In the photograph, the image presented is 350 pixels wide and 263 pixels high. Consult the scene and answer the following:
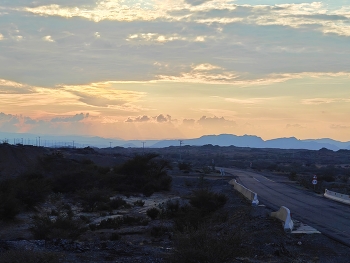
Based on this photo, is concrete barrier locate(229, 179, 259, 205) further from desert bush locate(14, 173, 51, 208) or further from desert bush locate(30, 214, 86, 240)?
desert bush locate(14, 173, 51, 208)

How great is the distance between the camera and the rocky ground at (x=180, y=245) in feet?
41.4

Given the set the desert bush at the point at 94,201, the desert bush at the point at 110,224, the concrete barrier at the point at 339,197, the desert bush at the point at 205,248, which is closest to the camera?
the desert bush at the point at 205,248

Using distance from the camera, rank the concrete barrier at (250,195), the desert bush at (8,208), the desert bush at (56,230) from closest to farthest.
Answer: the desert bush at (56,230)
the desert bush at (8,208)
the concrete barrier at (250,195)

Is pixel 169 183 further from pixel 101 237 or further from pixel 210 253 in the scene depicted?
pixel 210 253

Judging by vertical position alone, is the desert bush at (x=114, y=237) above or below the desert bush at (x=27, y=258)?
below

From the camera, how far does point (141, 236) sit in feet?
78.5

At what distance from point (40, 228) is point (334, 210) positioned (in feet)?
58.3

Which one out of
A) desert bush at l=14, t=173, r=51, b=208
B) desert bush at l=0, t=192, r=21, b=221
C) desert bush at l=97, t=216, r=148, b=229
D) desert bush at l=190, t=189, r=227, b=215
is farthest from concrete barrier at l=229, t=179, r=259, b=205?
desert bush at l=14, t=173, r=51, b=208

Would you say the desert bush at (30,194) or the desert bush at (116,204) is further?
the desert bush at (116,204)

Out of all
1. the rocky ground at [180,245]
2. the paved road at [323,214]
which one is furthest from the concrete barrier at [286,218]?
the paved road at [323,214]

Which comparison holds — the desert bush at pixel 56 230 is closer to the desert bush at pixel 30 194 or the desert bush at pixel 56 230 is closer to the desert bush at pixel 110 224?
the desert bush at pixel 110 224

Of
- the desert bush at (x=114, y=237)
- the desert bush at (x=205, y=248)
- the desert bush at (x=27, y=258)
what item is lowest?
the desert bush at (x=114, y=237)

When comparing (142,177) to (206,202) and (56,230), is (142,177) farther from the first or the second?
(56,230)

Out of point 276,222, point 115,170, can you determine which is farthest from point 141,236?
point 115,170
